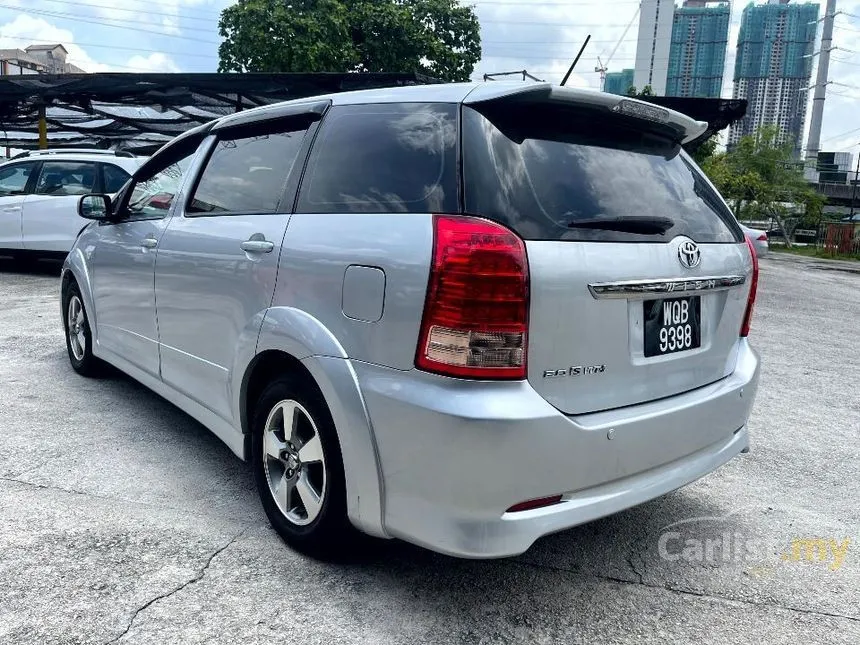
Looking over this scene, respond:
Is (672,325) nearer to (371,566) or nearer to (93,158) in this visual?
(371,566)

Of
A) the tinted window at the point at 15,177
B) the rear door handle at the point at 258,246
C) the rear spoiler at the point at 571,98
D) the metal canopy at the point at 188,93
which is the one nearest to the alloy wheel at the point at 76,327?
the rear door handle at the point at 258,246

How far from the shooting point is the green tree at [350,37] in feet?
82.3

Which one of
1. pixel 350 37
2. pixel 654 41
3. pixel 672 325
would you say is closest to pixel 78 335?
pixel 672 325

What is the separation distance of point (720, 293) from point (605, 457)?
905 millimetres

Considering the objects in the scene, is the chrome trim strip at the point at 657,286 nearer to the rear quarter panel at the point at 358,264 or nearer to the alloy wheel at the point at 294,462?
the rear quarter panel at the point at 358,264

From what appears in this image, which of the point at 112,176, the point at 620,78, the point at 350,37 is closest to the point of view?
the point at 112,176

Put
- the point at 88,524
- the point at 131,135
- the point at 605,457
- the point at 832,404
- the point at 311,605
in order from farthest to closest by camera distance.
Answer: the point at 131,135 < the point at 832,404 < the point at 88,524 < the point at 311,605 < the point at 605,457

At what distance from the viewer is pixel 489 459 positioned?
2139 mm

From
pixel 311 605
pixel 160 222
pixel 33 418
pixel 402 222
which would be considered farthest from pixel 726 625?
pixel 33 418

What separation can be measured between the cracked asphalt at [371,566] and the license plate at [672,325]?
89 cm

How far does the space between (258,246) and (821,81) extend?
187ft

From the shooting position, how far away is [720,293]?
2.81 metres

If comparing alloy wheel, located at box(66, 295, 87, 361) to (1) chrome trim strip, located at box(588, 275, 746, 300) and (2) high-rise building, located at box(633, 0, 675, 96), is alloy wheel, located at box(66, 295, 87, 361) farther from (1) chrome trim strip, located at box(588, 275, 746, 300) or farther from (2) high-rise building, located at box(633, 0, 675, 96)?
(2) high-rise building, located at box(633, 0, 675, 96)

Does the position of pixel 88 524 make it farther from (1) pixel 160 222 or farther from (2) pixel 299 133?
(2) pixel 299 133
